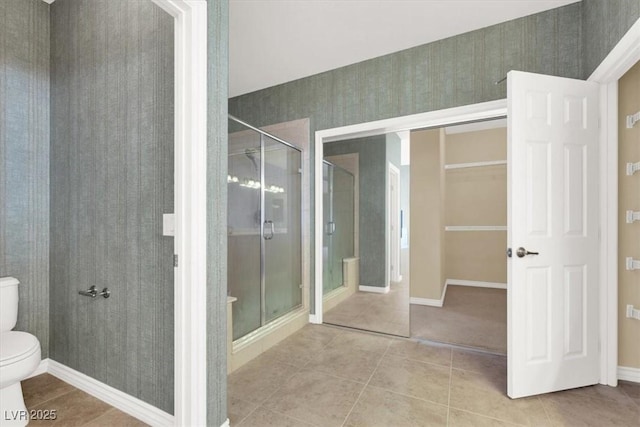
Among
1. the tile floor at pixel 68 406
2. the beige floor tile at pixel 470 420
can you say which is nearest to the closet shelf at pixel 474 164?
the beige floor tile at pixel 470 420

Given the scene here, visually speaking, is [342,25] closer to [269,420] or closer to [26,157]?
[26,157]

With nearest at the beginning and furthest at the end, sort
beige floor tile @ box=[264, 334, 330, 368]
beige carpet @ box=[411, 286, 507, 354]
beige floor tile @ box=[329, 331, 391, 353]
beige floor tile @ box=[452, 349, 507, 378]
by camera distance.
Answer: beige floor tile @ box=[452, 349, 507, 378] → beige floor tile @ box=[264, 334, 330, 368] → beige floor tile @ box=[329, 331, 391, 353] → beige carpet @ box=[411, 286, 507, 354]

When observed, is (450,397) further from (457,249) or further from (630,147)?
(457,249)

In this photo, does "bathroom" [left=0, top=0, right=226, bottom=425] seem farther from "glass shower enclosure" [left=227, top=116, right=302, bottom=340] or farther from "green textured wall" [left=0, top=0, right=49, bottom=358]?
"glass shower enclosure" [left=227, top=116, right=302, bottom=340]

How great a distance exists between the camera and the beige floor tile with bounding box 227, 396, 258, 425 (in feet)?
5.26

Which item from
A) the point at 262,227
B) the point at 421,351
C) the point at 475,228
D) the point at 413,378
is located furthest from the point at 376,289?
the point at 475,228

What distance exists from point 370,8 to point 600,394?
10.2 feet

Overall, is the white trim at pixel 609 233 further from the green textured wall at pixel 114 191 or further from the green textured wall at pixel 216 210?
the green textured wall at pixel 114 191

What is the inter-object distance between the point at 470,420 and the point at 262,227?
2.13 m

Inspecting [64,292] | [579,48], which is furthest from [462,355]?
[64,292]

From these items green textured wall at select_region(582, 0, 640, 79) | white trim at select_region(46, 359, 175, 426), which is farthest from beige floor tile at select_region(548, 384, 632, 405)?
white trim at select_region(46, 359, 175, 426)

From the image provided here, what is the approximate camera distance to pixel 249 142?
2773 mm

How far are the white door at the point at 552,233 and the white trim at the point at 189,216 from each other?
5.94 ft

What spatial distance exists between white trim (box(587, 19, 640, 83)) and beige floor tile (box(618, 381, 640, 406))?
2011 mm
